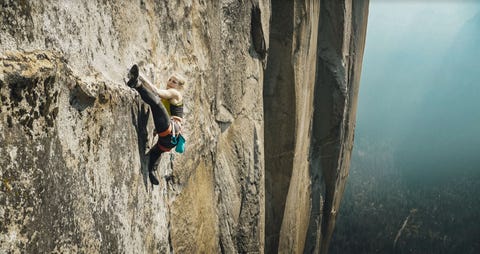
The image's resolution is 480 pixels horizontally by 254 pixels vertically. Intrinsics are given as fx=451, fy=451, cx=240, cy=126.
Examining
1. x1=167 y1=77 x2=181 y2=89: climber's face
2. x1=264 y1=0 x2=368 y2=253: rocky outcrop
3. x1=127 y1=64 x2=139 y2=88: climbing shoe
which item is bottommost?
x1=264 y1=0 x2=368 y2=253: rocky outcrop

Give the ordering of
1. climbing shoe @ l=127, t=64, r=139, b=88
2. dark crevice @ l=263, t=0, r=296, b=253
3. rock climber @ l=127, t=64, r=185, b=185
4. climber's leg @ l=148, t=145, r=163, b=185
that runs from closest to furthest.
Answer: climbing shoe @ l=127, t=64, r=139, b=88 → rock climber @ l=127, t=64, r=185, b=185 → climber's leg @ l=148, t=145, r=163, b=185 → dark crevice @ l=263, t=0, r=296, b=253

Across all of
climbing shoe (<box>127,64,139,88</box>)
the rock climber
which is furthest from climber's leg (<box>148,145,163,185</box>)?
climbing shoe (<box>127,64,139,88</box>)

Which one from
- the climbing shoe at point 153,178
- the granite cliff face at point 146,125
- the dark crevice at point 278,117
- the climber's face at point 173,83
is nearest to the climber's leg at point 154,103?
the granite cliff face at point 146,125

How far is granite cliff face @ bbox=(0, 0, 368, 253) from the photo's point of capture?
2.84m

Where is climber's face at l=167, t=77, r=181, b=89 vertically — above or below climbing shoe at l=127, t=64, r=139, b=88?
below

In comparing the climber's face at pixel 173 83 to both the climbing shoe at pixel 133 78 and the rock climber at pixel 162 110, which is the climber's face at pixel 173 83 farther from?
the climbing shoe at pixel 133 78

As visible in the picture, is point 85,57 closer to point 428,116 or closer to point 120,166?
point 120,166

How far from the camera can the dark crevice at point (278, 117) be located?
1081cm

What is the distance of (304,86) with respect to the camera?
11.9 metres

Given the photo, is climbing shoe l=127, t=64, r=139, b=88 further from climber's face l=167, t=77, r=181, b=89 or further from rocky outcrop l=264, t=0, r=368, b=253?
rocky outcrop l=264, t=0, r=368, b=253

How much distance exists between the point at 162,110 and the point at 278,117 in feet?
24.4

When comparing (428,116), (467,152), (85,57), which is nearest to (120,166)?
(85,57)

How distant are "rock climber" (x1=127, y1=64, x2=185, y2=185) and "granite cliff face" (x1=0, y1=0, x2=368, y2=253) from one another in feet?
0.48

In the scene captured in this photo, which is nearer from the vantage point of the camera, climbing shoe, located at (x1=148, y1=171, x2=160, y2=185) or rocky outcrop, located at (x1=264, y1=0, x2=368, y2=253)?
climbing shoe, located at (x1=148, y1=171, x2=160, y2=185)
